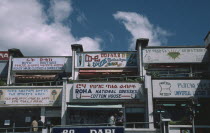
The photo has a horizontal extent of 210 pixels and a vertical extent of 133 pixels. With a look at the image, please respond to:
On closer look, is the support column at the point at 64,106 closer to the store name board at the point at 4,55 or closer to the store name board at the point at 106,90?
the store name board at the point at 106,90

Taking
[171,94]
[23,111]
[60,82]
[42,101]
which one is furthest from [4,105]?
[171,94]

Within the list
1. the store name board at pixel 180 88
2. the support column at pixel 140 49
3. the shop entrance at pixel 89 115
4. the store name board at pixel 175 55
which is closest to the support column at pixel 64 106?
the shop entrance at pixel 89 115

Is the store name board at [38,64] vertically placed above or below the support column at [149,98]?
above

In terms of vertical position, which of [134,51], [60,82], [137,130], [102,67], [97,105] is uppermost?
[134,51]

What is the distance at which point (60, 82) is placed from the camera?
24281 mm

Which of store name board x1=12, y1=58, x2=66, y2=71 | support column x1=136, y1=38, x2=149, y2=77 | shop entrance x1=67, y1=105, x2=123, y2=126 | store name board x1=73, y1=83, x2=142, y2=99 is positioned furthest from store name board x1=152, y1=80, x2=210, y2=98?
store name board x1=12, y1=58, x2=66, y2=71

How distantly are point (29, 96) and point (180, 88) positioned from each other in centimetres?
1339

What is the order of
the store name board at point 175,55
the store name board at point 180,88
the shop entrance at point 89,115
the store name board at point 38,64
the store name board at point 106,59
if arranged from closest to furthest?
the store name board at point 180,88 < the shop entrance at point 89,115 < the store name board at point 175,55 < the store name board at point 106,59 < the store name board at point 38,64

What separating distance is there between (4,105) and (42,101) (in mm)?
3484

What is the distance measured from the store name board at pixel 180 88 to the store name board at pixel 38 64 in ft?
38.2

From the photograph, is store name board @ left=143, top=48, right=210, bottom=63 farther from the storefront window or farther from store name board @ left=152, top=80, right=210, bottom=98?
the storefront window

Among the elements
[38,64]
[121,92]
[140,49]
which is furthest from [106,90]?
[38,64]

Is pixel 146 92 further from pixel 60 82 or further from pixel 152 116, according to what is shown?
pixel 60 82

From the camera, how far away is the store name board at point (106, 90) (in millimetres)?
22344
